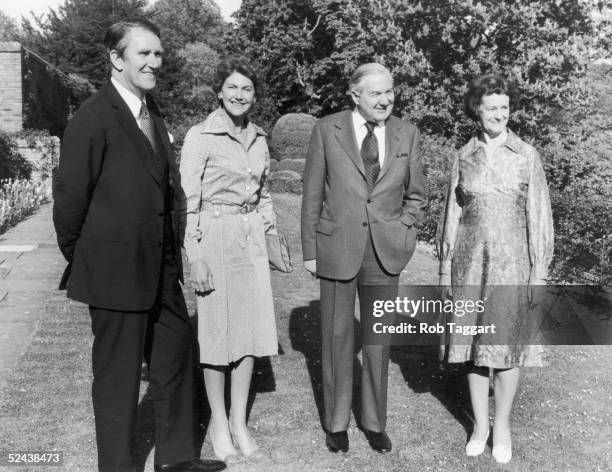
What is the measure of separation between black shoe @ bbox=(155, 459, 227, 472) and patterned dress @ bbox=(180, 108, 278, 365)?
50cm

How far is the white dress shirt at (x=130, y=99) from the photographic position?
308 centimetres

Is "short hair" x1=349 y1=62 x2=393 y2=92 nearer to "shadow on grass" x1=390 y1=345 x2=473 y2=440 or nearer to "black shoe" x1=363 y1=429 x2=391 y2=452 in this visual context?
"black shoe" x1=363 y1=429 x2=391 y2=452

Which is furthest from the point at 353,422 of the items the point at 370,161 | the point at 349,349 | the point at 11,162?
the point at 11,162

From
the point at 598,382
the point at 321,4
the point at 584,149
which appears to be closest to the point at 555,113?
the point at 584,149

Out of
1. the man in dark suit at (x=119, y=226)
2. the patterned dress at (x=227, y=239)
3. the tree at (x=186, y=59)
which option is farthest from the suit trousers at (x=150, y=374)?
the tree at (x=186, y=59)

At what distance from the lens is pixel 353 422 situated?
416 centimetres

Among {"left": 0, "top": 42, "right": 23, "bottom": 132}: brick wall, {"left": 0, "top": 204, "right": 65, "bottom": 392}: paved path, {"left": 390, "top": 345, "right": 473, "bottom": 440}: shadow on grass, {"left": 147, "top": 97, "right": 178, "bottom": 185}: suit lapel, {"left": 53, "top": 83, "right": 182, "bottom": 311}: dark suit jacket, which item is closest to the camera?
{"left": 53, "top": 83, "right": 182, "bottom": 311}: dark suit jacket

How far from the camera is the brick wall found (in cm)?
1897

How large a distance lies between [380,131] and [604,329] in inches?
158

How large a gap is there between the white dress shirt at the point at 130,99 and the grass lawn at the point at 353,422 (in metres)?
1.81

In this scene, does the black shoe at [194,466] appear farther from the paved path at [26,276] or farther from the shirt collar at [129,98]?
the paved path at [26,276]

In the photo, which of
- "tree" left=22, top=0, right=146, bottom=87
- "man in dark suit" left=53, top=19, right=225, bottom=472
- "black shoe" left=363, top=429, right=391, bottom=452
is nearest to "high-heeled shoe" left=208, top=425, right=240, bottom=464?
"man in dark suit" left=53, top=19, right=225, bottom=472

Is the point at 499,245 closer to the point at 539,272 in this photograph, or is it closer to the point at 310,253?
the point at 539,272

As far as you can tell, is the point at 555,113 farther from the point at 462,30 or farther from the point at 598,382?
the point at 598,382
